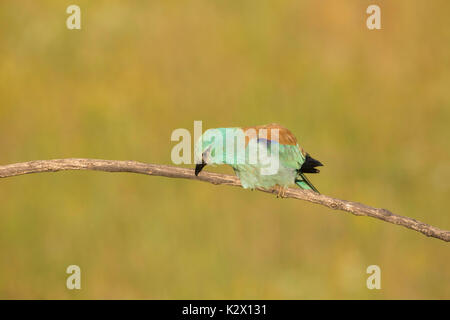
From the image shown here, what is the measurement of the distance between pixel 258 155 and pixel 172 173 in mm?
633

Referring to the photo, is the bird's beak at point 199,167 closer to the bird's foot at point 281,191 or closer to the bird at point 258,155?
the bird at point 258,155

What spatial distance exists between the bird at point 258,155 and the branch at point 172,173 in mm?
106

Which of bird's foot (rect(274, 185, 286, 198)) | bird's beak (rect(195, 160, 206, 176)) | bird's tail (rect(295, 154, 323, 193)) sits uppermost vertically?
bird's tail (rect(295, 154, 323, 193))

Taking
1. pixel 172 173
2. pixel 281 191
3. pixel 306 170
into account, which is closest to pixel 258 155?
pixel 281 191

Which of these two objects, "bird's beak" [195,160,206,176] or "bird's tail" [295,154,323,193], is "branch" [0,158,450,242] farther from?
"bird's tail" [295,154,323,193]

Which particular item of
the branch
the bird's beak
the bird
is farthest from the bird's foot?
the bird's beak

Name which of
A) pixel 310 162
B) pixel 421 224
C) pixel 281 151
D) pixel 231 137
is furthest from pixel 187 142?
pixel 421 224

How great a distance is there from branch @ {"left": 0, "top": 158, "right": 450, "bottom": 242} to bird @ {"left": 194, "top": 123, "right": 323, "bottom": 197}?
0.35 feet

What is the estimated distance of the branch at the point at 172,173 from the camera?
2.88 m

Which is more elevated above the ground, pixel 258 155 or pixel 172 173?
pixel 258 155

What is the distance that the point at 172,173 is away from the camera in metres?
2.95

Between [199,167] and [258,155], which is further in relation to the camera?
[258,155]

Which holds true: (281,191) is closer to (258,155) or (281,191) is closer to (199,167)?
(258,155)

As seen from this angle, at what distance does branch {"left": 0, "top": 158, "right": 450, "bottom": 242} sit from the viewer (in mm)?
2877
